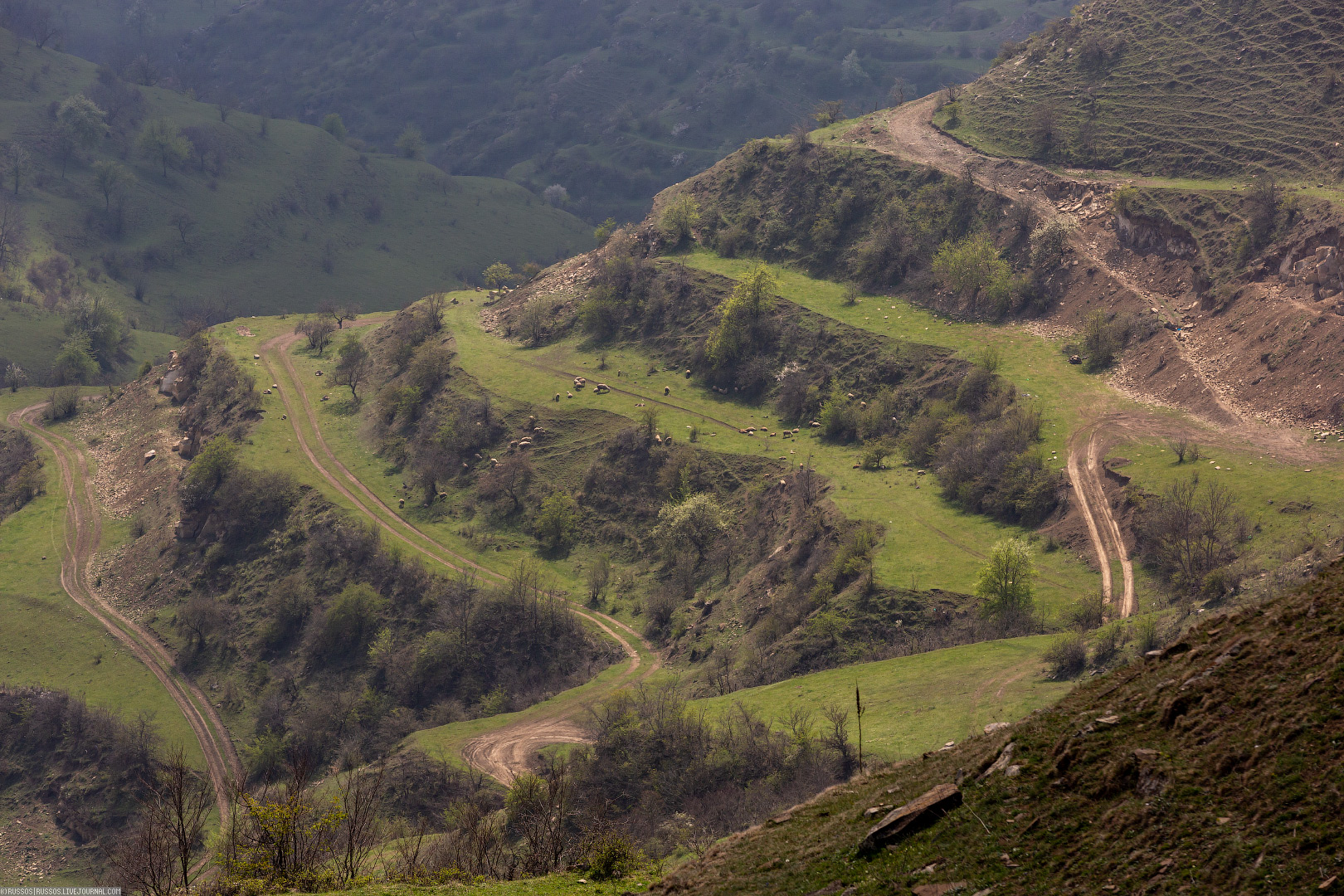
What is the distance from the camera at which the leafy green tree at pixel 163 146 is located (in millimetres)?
186250

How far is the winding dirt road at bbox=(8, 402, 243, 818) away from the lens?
7131 cm

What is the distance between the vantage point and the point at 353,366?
352ft

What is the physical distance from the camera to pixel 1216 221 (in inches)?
2987

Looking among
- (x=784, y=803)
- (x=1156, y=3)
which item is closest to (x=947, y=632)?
(x=784, y=803)

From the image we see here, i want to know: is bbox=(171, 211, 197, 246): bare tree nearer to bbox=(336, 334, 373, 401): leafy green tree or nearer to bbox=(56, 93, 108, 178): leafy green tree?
bbox=(56, 93, 108, 178): leafy green tree

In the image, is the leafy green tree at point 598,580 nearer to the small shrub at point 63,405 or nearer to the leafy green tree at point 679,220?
the leafy green tree at point 679,220

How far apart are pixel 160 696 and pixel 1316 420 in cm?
8465

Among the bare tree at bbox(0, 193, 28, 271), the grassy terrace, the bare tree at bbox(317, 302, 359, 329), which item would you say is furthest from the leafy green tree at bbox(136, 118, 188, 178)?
the grassy terrace

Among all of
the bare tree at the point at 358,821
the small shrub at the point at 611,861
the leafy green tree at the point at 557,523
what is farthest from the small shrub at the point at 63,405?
the small shrub at the point at 611,861

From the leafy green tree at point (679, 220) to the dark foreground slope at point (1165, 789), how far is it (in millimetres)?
89514

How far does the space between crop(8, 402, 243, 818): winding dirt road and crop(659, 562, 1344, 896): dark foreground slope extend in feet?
181

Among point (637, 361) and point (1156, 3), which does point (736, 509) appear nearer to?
point (637, 361)

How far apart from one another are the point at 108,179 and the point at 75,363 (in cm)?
6246

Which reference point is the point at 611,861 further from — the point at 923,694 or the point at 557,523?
the point at 557,523
